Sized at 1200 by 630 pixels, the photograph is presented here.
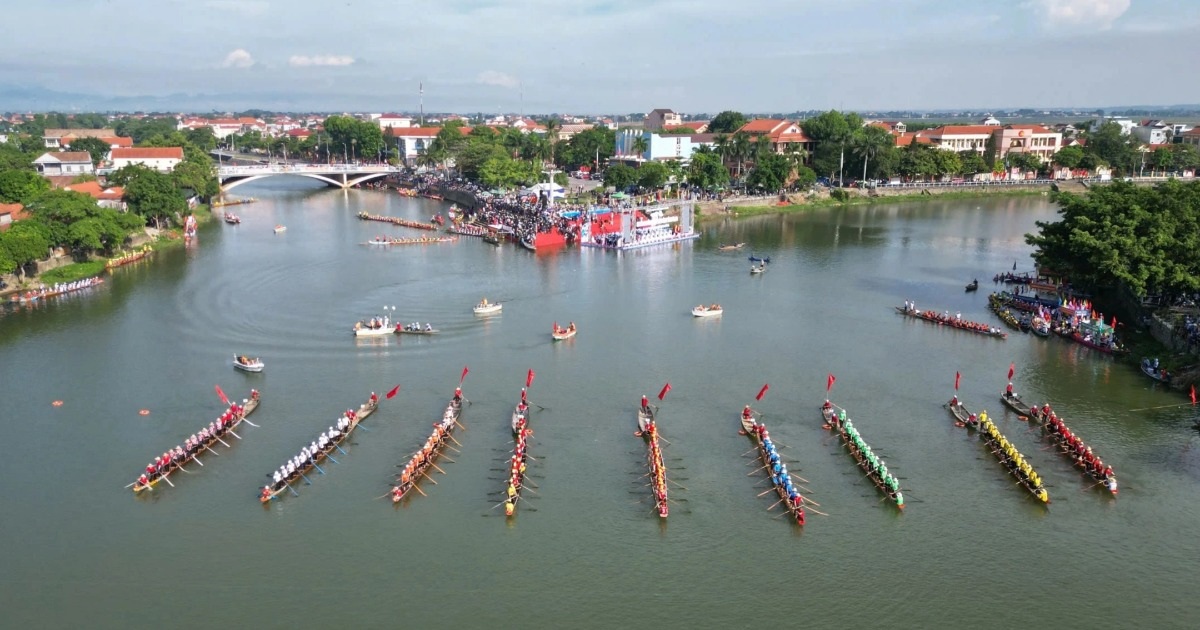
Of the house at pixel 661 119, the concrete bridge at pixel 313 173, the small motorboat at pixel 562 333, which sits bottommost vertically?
the small motorboat at pixel 562 333

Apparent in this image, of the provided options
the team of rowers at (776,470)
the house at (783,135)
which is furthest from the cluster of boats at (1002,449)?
the house at (783,135)

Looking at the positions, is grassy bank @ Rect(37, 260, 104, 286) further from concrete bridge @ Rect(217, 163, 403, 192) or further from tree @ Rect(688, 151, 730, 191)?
tree @ Rect(688, 151, 730, 191)

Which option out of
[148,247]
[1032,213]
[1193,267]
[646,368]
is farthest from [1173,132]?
[148,247]

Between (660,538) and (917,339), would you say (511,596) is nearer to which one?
(660,538)

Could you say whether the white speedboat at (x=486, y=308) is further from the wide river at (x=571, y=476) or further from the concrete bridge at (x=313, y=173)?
the concrete bridge at (x=313, y=173)

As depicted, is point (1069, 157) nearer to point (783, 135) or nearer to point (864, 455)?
point (783, 135)

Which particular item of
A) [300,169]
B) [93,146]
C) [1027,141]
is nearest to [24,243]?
[300,169]

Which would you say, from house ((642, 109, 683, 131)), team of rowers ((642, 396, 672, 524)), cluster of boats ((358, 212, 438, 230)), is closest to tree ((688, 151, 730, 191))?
cluster of boats ((358, 212, 438, 230))
